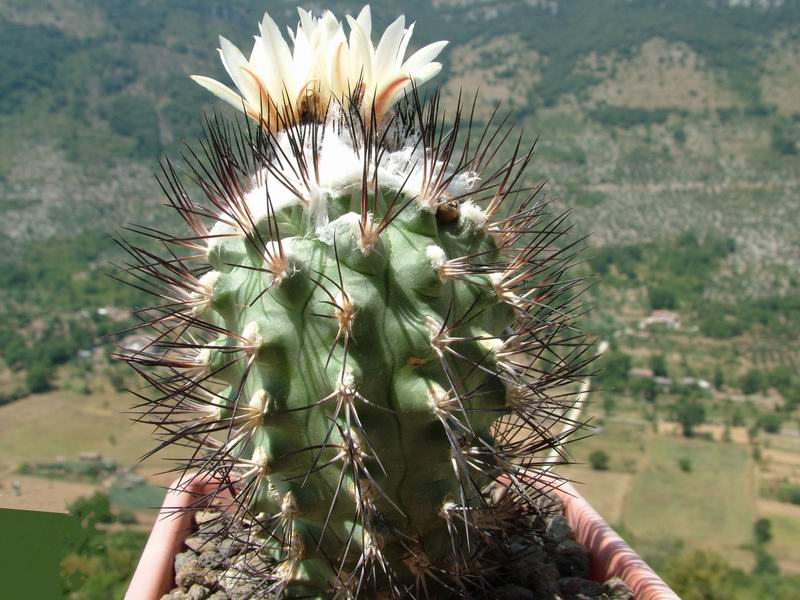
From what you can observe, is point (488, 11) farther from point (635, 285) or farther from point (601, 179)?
point (635, 285)

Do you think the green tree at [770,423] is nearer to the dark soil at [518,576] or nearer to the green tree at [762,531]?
the green tree at [762,531]

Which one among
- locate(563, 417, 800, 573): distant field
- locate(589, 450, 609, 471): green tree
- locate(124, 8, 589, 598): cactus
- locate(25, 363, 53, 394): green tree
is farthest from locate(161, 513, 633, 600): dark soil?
locate(25, 363, 53, 394): green tree

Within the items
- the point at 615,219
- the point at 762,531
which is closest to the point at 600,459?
the point at 762,531

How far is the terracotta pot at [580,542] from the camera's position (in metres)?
2.16

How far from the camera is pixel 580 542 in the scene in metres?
2.55

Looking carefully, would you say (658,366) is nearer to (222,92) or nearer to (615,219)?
(615,219)

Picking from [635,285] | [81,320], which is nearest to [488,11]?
[635,285]

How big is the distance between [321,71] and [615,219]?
66.3 m

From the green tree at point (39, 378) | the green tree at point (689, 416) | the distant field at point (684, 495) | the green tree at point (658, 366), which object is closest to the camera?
the distant field at point (684, 495)

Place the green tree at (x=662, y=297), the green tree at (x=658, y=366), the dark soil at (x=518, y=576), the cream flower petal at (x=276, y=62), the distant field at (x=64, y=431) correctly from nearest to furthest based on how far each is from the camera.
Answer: the cream flower petal at (x=276, y=62) < the dark soil at (x=518, y=576) < the distant field at (x=64, y=431) < the green tree at (x=658, y=366) < the green tree at (x=662, y=297)

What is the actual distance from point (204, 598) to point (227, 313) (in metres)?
0.93

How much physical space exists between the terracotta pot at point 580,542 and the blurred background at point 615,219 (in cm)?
339

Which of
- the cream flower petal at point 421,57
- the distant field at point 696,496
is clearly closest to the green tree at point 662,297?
the distant field at point 696,496

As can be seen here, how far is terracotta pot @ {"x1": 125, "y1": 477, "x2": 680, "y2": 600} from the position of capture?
216 centimetres
